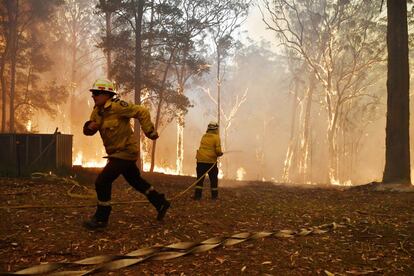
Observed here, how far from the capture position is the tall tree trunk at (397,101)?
12.2 meters

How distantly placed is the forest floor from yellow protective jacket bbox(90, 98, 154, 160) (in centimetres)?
120

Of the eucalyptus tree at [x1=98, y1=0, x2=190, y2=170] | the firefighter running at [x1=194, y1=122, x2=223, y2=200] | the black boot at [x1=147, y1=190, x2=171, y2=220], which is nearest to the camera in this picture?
the black boot at [x1=147, y1=190, x2=171, y2=220]

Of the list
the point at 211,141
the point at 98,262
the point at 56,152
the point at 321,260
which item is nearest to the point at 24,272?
the point at 98,262

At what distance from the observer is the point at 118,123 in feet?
17.9

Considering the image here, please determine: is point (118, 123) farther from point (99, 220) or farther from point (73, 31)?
point (73, 31)

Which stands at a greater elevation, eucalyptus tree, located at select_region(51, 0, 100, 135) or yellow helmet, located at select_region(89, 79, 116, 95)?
eucalyptus tree, located at select_region(51, 0, 100, 135)

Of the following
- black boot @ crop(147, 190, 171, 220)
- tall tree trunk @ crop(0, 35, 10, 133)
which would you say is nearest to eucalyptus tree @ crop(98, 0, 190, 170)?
tall tree trunk @ crop(0, 35, 10, 133)

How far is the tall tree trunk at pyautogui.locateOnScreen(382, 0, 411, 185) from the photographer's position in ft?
40.0

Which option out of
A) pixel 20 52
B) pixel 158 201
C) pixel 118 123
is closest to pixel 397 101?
pixel 158 201

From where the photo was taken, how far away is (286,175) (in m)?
34.9

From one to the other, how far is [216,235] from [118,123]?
2.26 m

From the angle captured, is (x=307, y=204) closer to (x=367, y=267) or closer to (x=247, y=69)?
(x=367, y=267)

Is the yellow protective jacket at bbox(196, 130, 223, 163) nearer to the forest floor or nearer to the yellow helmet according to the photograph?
the forest floor

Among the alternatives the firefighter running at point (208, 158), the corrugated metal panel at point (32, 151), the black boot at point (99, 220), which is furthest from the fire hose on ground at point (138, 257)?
the corrugated metal panel at point (32, 151)
